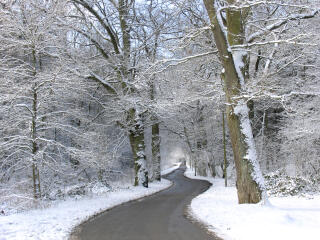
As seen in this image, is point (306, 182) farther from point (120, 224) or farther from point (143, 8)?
point (143, 8)

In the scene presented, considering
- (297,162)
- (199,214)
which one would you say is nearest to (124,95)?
(199,214)

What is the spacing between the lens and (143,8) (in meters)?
19.5

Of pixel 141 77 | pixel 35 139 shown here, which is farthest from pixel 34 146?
pixel 141 77

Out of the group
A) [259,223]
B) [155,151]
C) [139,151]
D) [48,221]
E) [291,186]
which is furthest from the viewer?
[155,151]

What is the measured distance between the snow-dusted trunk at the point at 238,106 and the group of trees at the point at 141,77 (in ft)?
0.12

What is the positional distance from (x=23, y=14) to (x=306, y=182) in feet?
50.6

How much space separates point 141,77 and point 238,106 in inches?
164

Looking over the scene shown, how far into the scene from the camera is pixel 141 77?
1231 cm

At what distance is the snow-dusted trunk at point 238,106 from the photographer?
10367 mm

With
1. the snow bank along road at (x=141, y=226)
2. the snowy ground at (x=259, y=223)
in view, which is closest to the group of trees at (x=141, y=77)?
the snowy ground at (x=259, y=223)

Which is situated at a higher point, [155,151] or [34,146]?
[34,146]

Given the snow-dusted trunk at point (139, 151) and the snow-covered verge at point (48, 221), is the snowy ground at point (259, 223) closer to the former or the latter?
the snow-covered verge at point (48, 221)

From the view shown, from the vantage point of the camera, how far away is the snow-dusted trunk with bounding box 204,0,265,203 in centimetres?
1037

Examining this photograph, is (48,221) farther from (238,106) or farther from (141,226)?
(238,106)
